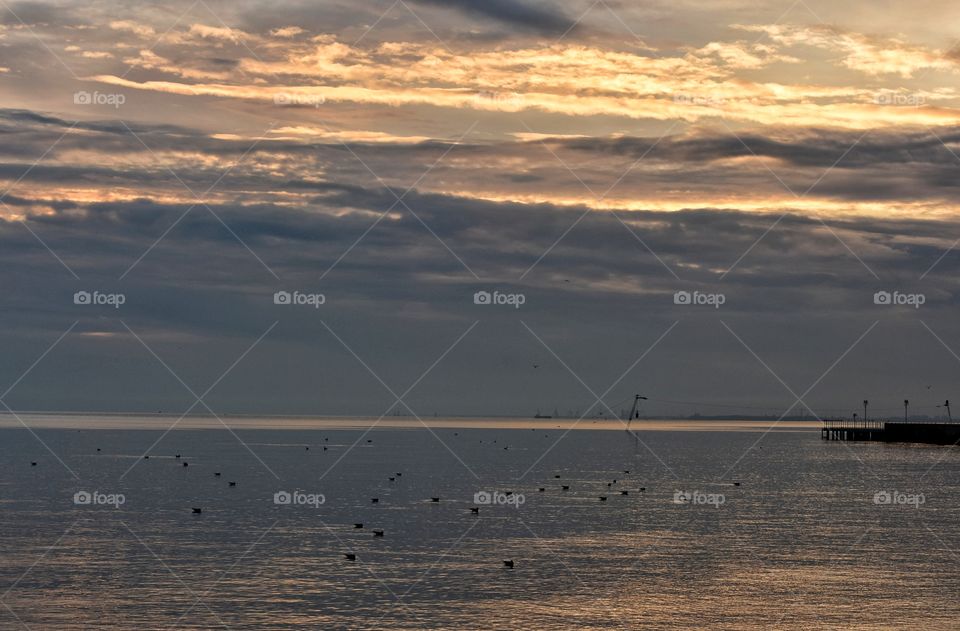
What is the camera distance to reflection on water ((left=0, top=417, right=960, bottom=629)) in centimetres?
5594

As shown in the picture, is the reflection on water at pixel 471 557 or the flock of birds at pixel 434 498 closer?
the reflection on water at pixel 471 557

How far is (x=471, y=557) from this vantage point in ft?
238

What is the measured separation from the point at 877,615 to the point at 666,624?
10557 millimetres

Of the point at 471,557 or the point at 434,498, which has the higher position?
the point at 434,498

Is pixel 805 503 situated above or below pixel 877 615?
above

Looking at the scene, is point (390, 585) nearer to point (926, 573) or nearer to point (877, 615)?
point (877, 615)

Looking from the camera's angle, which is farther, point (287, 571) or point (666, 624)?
point (287, 571)

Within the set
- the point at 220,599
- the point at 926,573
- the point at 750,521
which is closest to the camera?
the point at 220,599

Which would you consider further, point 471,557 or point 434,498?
point 434,498

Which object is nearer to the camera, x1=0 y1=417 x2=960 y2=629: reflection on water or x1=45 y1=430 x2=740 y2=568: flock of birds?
x1=0 y1=417 x2=960 y2=629: reflection on water

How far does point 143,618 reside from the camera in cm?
5419

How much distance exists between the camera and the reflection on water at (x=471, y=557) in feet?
184

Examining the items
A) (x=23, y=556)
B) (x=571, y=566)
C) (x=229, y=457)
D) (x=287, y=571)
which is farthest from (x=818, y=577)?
(x=229, y=457)

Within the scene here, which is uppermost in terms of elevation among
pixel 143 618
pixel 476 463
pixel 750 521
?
pixel 476 463
